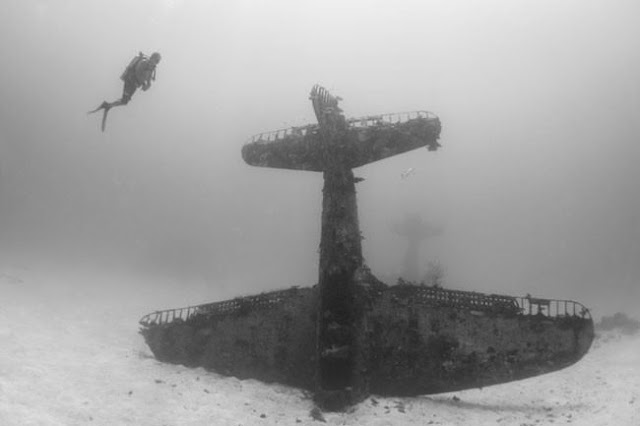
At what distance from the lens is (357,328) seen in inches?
436

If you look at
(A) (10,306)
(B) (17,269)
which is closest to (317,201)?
(B) (17,269)

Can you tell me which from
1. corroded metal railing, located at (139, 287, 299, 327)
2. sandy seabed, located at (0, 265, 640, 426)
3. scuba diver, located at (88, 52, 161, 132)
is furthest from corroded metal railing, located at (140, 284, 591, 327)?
scuba diver, located at (88, 52, 161, 132)

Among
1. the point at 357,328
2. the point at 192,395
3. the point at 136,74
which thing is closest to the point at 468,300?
the point at 357,328

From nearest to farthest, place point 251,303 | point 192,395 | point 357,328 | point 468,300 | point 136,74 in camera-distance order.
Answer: point 136,74
point 192,395
point 357,328
point 468,300
point 251,303

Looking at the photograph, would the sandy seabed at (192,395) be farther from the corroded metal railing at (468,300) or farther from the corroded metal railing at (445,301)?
the corroded metal railing at (468,300)

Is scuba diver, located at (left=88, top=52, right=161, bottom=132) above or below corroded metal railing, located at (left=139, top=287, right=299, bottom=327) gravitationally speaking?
above

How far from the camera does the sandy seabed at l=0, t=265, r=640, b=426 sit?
874 centimetres

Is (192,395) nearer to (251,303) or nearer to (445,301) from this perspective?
(251,303)

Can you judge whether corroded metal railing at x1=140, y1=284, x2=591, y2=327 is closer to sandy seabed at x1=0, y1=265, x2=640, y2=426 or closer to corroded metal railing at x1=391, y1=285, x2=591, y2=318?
corroded metal railing at x1=391, y1=285, x2=591, y2=318

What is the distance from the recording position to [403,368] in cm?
1137

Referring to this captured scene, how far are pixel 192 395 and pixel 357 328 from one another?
4.47m

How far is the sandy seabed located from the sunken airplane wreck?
1.82 ft

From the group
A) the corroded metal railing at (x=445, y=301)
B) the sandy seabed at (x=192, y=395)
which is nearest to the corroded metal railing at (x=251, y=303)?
the corroded metal railing at (x=445, y=301)

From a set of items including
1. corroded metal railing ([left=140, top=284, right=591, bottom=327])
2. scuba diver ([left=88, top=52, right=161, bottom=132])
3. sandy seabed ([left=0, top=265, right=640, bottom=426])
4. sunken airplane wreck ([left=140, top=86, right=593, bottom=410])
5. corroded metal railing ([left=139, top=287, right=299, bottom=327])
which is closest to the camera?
sandy seabed ([left=0, top=265, right=640, bottom=426])
